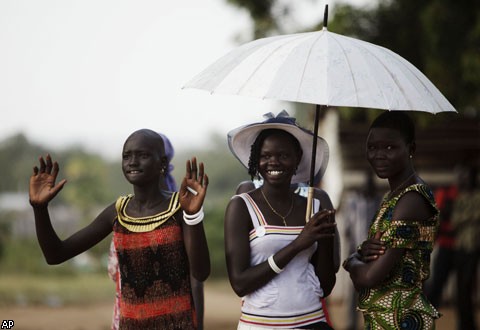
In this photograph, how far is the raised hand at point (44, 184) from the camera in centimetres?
377

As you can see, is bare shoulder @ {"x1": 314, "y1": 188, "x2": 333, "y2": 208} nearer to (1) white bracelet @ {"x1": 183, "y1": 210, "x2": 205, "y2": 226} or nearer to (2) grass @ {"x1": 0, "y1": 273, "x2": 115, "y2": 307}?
(1) white bracelet @ {"x1": 183, "y1": 210, "x2": 205, "y2": 226}

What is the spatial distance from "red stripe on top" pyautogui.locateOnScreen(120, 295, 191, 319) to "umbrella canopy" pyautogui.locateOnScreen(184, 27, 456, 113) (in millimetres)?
1081

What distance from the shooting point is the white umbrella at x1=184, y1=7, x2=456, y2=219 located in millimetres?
3482

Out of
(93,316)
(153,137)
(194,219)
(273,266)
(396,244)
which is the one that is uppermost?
(153,137)

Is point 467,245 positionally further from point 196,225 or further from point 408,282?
point 196,225

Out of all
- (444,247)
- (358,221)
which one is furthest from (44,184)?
(358,221)

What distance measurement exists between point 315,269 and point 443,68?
6.93m

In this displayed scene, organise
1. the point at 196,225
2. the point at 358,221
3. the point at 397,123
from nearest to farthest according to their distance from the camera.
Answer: the point at 196,225 → the point at 397,123 → the point at 358,221

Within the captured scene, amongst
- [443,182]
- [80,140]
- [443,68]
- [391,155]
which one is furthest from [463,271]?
[80,140]

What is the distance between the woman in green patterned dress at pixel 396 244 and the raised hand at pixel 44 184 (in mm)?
1512

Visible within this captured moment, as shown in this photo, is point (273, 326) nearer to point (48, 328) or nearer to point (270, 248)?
point (270, 248)

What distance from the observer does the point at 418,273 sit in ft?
12.0

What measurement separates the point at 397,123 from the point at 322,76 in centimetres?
50

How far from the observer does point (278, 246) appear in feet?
12.1
